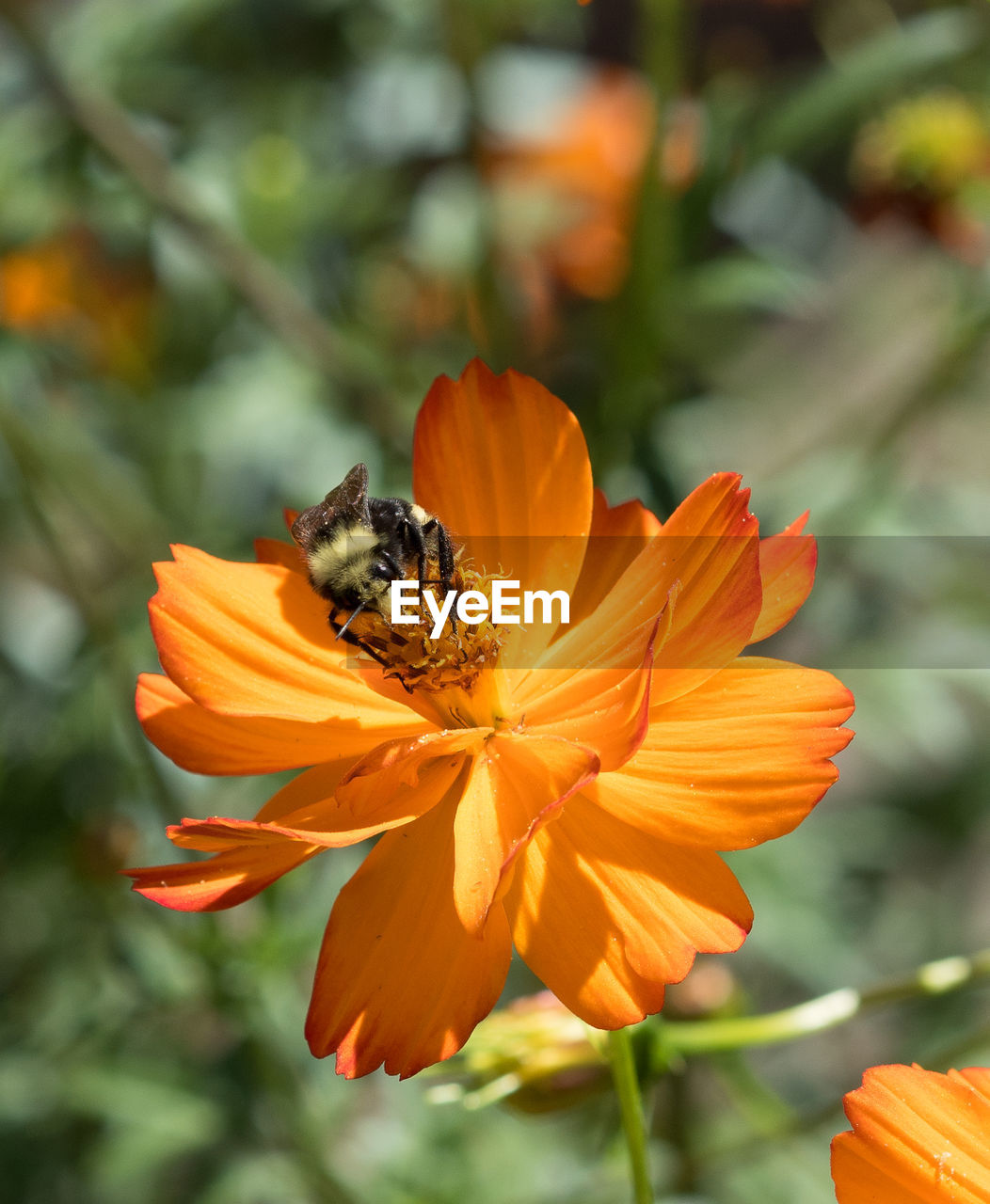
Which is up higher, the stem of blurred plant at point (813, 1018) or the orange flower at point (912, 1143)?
the orange flower at point (912, 1143)

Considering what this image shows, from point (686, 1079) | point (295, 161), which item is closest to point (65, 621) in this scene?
point (295, 161)

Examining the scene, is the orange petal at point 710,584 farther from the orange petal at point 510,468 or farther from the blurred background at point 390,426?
the blurred background at point 390,426

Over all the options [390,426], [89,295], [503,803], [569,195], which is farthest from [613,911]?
[89,295]

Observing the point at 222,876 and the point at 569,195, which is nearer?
the point at 222,876

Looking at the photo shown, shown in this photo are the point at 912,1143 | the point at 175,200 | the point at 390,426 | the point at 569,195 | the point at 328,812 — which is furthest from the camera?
the point at 569,195

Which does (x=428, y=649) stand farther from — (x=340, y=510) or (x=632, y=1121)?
(x=632, y=1121)

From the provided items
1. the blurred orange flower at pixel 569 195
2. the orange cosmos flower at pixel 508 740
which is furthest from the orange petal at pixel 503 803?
the blurred orange flower at pixel 569 195

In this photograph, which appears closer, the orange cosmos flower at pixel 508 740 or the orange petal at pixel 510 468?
the orange cosmos flower at pixel 508 740
